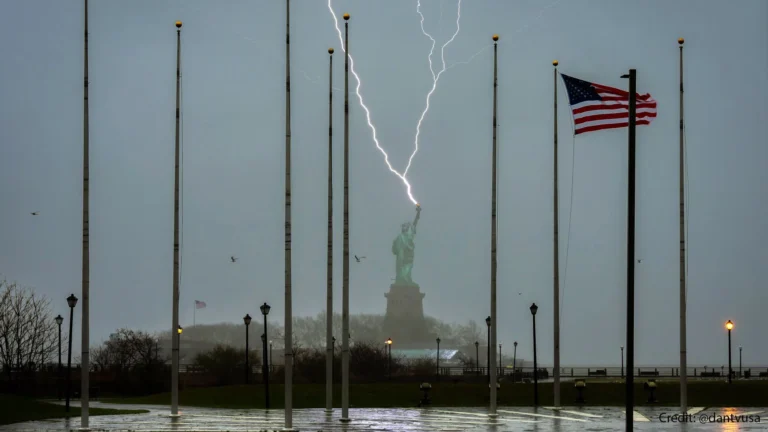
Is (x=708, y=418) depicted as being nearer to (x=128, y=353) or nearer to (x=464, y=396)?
(x=464, y=396)

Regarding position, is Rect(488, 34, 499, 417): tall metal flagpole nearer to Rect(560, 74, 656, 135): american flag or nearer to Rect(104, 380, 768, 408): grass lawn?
Rect(560, 74, 656, 135): american flag

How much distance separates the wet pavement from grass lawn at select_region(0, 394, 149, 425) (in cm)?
103

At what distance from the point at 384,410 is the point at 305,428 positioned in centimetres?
1170

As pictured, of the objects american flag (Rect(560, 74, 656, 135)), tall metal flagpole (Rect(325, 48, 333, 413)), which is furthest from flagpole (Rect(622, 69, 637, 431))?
tall metal flagpole (Rect(325, 48, 333, 413))

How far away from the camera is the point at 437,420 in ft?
132

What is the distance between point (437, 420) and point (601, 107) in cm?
1220

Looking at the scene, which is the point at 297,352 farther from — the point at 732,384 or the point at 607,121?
the point at 607,121

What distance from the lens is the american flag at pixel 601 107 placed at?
4112 centimetres

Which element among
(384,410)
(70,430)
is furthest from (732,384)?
(70,430)

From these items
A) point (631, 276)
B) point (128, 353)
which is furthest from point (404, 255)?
point (631, 276)

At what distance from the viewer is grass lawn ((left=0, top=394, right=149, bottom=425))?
133 feet

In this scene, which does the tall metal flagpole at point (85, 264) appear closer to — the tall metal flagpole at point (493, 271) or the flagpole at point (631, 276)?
the tall metal flagpole at point (493, 271)

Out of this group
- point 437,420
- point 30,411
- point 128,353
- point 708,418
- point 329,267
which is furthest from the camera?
point 128,353

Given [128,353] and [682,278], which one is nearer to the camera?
[682,278]
